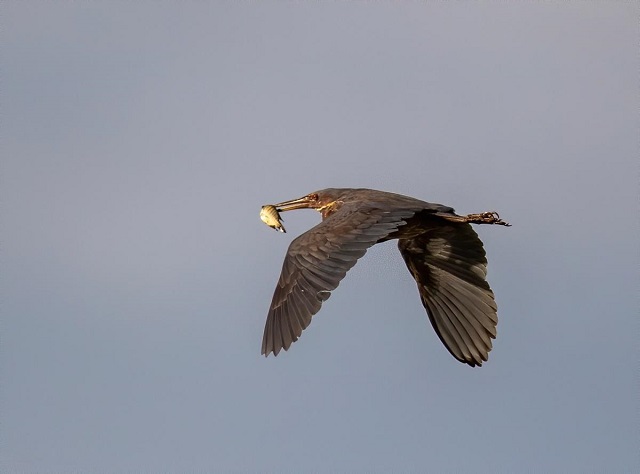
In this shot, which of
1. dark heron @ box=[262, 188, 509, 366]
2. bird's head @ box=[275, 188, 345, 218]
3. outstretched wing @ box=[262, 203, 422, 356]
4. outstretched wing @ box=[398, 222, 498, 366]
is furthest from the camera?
outstretched wing @ box=[398, 222, 498, 366]

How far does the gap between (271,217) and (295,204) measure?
38 centimetres

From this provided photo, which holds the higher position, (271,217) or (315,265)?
(271,217)

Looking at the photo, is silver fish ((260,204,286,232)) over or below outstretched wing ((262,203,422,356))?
over

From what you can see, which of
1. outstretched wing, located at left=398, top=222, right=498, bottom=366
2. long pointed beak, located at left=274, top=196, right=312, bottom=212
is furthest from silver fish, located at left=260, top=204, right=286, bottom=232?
outstretched wing, located at left=398, top=222, right=498, bottom=366

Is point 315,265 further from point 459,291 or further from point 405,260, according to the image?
point 405,260

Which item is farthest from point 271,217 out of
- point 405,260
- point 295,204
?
point 405,260

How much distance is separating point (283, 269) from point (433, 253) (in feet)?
12.7

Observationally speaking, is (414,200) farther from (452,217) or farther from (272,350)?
(272,350)

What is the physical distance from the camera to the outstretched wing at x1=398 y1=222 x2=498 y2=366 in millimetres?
18953

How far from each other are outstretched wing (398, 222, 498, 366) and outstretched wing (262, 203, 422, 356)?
2.39 m

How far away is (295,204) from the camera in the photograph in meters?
19.5

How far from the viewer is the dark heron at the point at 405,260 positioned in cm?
1552

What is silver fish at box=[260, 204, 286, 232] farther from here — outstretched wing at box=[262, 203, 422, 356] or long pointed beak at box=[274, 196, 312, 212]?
outstretched wing at box=[262, 203, 422, 356]

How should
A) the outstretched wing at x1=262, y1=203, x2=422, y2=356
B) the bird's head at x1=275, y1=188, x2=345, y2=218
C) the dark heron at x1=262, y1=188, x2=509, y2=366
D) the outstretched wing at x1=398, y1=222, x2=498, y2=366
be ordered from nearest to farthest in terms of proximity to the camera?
the outstretched wing at x1=262, y1=203, x2=422, y2=356 < the dark heron at x1=262, y1=188, x2=509, y2=366 < the bird's head at x1=275, y1=188, x2=345, y2=218 < the outstretched wing at x1=398, y1=222, x2=498, y2=366
